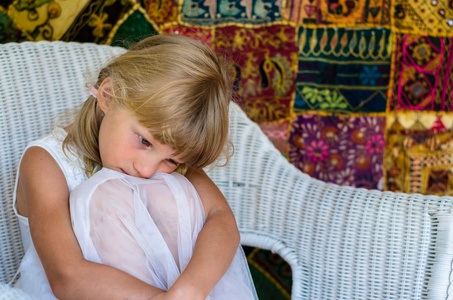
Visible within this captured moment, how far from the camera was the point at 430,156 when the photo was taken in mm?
1935

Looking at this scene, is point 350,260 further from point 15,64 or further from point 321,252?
point 15,64

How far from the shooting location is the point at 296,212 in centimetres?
146

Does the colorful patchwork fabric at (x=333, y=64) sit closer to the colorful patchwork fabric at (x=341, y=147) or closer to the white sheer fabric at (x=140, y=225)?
the colorful patchwork fabric at (x=341, y=147)

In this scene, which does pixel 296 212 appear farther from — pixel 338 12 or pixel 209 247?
pixel 338 12

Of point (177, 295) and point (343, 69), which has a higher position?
point (343, 69)

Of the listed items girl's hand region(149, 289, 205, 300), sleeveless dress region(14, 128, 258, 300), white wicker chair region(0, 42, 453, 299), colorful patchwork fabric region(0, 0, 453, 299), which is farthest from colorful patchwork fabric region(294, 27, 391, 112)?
girl's hand region(149, 289, 205, 300)

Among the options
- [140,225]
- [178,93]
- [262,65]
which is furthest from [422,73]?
[140,225]

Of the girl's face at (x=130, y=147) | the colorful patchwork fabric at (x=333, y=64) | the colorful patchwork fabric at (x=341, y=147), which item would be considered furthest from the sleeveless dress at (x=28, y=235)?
the colorful patchwork fabric at (x=341, y=147)

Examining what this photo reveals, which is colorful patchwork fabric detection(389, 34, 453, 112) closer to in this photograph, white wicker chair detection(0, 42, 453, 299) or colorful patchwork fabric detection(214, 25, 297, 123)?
colorful patchwork fabric detection(214, 25, 297, 123)

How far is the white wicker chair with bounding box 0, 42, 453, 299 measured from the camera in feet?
4.11

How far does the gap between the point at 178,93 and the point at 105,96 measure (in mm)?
219

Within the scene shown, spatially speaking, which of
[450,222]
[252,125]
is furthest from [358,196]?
[252,125]

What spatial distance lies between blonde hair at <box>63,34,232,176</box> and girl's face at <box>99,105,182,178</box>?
0.02 m

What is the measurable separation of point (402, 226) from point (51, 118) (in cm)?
104
